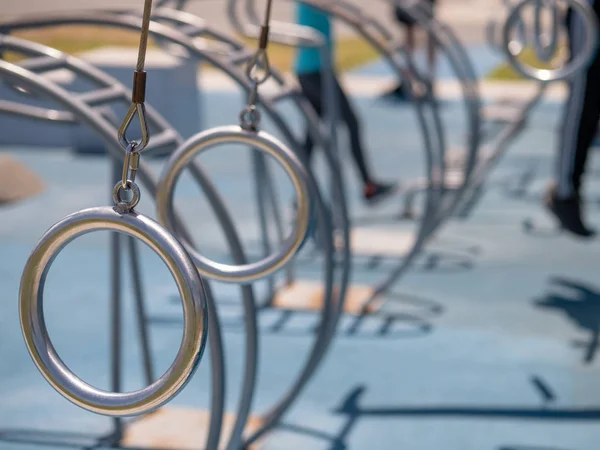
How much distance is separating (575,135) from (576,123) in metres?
0.05

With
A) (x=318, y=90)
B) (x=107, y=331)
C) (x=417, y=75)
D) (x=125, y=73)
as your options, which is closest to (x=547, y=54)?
(x=417, y=75)

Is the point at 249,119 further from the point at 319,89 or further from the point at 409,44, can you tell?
the point at 409,44

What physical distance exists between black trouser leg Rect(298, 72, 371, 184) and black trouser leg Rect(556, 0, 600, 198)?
112 cm

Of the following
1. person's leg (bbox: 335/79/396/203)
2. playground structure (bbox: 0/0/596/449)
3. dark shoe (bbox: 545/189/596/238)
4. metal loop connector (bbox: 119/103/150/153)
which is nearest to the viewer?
metal loop connector (bbox: 119/103/150/153)

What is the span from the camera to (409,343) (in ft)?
13.6

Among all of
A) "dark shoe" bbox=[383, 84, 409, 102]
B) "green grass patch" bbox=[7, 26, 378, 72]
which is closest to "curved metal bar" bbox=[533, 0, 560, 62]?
"dark shoe" bbox=[383, 84, 409, 102]

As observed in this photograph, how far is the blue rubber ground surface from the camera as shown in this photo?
3383 millimetres

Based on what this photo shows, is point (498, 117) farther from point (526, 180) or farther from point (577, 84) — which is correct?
point (577, 84)

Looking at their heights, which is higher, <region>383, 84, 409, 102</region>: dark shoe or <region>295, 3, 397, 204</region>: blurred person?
<region>295, 3, 397, 204</region>: blurred person

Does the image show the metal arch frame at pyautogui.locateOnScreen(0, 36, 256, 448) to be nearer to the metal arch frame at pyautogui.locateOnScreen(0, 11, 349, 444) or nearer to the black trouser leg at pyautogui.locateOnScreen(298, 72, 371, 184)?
the metal arch frame at pyautogui.locateOnScreen(0, 11, 349, 444)

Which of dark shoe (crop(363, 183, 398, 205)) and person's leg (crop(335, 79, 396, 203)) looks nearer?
person's leg (crop(335, 79, 396, 203))

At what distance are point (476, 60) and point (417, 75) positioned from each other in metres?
9.52

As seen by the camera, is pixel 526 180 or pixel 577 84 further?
pixel 526 180

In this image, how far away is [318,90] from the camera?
17.1ft
